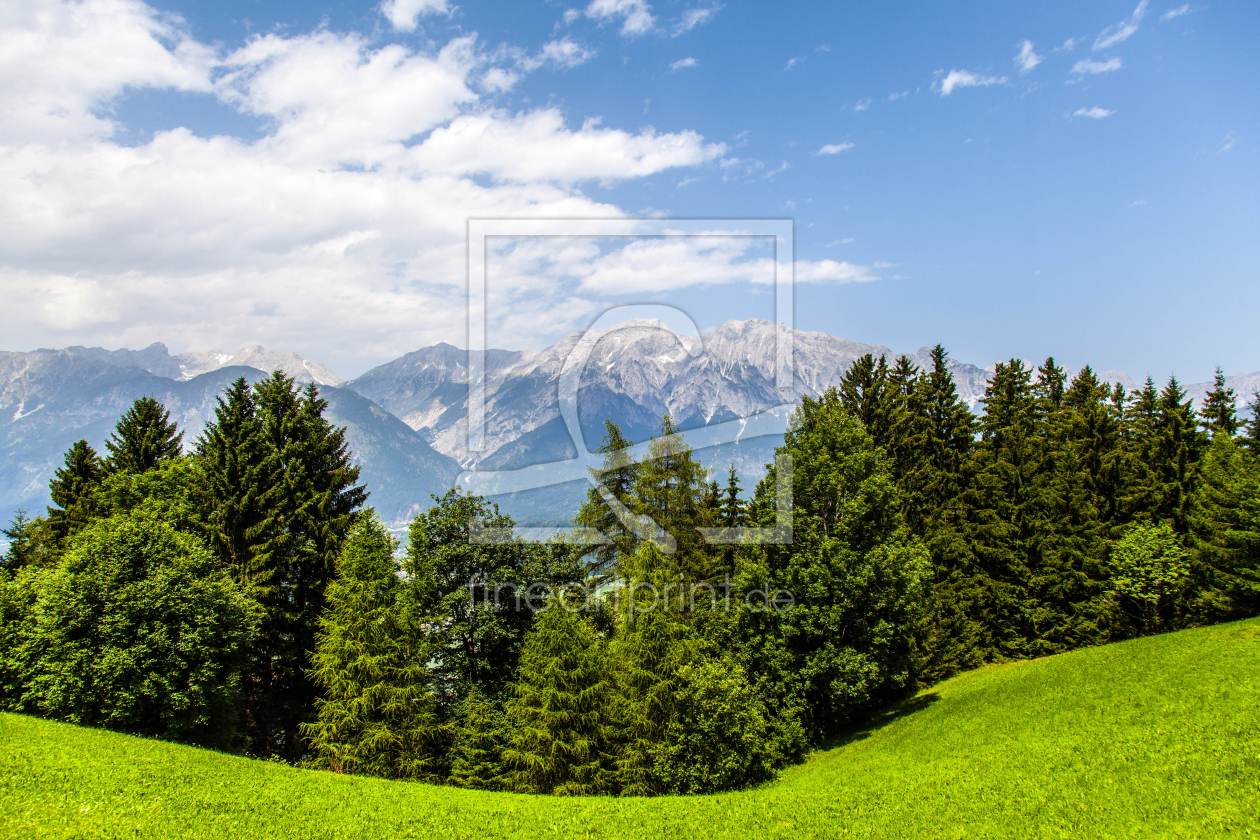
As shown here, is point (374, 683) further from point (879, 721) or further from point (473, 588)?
point (879, 721)

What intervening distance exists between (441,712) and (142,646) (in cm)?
1240

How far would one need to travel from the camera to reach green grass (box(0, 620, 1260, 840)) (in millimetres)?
14906

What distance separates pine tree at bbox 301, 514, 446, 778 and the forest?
12 cm

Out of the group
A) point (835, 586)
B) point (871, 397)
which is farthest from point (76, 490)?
point (871, 397)

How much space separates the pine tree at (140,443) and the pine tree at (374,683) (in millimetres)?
25798

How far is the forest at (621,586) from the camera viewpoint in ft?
80.3

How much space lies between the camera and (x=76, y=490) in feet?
141

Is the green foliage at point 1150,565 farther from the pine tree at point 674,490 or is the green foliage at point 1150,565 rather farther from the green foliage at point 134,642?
the green foliage at point 134,642

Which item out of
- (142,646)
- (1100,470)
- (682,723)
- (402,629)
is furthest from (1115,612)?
(142,646)

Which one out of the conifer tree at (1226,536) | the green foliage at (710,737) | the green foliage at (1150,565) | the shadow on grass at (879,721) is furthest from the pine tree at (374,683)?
the conifer tree at (1226,536)

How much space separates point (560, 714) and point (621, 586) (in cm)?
655

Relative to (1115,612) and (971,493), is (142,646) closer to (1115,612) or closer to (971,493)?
(971,493)

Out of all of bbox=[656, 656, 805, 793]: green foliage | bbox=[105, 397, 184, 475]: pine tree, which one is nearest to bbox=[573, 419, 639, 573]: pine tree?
bbox=[656, 656, 805, 793]: green foliage

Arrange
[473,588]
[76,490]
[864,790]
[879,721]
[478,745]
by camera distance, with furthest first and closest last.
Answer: [76,490] < [473,588] < [879,721] < [478,745] < [864,790]
